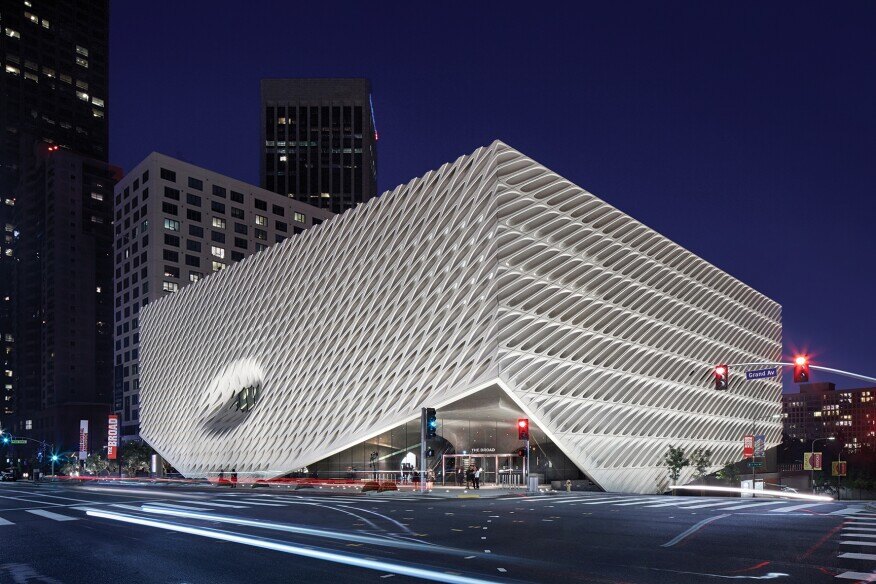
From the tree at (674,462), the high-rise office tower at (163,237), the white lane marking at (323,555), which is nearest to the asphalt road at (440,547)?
the white lane marking at (323,555)

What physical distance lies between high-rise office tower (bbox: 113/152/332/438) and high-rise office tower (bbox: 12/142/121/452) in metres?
59.1

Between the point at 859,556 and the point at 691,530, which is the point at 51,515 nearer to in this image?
the point at 691,530

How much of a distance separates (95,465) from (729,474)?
97330 millimetres

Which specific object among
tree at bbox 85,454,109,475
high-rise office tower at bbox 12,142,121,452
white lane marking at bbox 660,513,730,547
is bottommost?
tree at bbox 85,454,109,475

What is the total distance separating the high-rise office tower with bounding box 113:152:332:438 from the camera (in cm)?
10975

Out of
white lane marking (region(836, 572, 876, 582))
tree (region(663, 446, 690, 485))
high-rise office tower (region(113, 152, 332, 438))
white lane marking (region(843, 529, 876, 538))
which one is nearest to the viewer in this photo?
white lane marking (region(836, 572, 876, 582))

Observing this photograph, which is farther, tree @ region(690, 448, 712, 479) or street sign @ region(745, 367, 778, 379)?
tree @ region(690, 448, 712, 479)

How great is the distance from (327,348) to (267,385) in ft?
33.2

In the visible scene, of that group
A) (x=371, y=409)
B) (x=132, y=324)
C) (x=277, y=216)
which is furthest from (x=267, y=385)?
(x=277, y=216)

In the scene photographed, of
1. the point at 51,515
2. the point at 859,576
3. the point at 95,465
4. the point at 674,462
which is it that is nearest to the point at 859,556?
the point at 859,576

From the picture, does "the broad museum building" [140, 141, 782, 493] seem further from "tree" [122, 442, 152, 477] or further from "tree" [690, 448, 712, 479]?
"tree" [122, 442, 152, 477]

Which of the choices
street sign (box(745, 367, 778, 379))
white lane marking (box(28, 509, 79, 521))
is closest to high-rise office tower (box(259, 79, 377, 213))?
street sign (box(745, 367, 778, 379))

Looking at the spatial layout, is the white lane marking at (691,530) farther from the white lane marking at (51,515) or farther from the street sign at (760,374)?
the white lane marking at (51,515)

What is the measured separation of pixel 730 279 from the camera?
84000 mm
